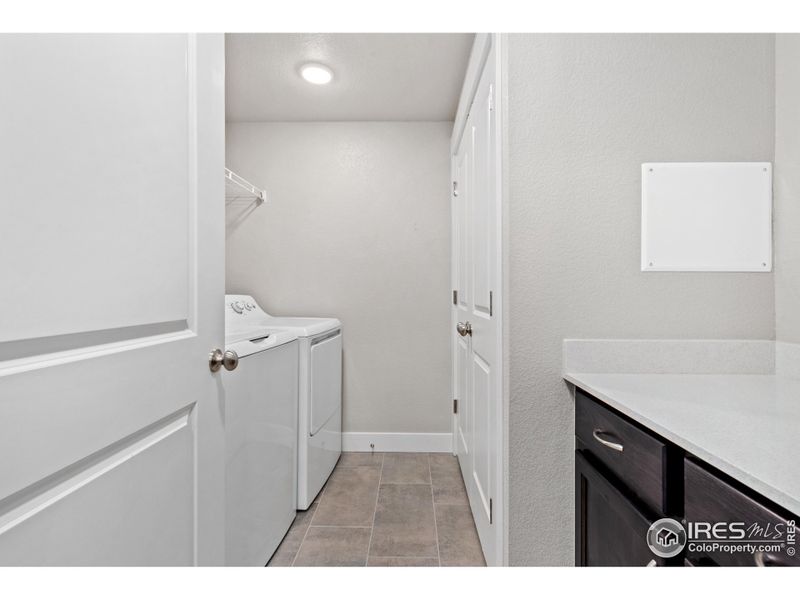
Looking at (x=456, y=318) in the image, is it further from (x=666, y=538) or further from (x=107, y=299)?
(x=107, y=299)

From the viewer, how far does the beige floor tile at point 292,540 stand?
1.62 metres

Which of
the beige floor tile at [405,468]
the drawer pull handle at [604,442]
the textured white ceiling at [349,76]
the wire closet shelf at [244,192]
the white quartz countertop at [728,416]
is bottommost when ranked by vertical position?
the beige floor tile at [405,468]

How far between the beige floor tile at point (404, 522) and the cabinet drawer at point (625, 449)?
0.95m

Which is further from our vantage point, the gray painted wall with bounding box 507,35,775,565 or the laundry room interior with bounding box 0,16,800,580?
the gray painted wall with bounding box 507,35,775,565

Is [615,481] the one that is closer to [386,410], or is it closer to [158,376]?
[158,376]

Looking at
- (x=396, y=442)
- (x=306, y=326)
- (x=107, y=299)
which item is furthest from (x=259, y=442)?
(x=396, y=442)

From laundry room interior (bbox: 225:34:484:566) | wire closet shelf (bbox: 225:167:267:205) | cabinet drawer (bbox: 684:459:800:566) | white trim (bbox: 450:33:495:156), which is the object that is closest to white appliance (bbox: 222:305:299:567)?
laundry room interior (bbox: 225:34:484:566)

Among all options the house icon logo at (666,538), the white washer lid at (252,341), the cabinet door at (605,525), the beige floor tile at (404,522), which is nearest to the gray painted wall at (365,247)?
the beige floor tile at (404,522)

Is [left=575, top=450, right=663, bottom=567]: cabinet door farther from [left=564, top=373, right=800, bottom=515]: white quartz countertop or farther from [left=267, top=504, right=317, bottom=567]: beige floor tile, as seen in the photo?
[left=267, top=504, right=317, bottom=567]: beige floor tile

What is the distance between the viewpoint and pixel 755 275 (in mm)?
1247

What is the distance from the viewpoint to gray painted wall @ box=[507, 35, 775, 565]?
1.24 meters

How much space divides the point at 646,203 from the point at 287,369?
1475 mm

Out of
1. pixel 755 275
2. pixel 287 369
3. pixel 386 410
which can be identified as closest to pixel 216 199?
pixel 287 369

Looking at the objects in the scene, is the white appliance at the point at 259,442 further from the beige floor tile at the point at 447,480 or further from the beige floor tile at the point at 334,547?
the beige floor tile at the point at 447,480
